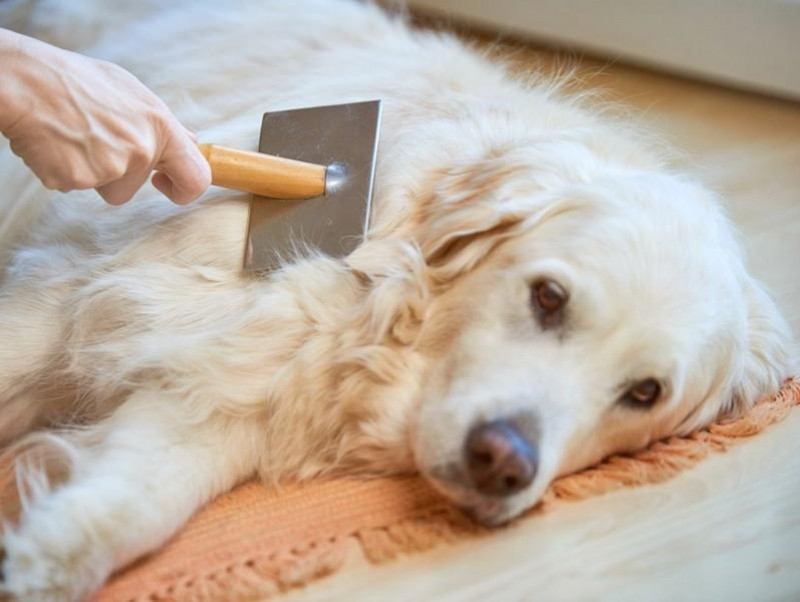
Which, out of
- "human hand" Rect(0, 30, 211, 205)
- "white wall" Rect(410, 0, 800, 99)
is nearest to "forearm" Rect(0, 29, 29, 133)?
"human hand" Rect(0, 30, 211, 205)

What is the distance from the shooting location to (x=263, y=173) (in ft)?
5.28

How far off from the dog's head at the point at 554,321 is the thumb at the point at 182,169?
38cm

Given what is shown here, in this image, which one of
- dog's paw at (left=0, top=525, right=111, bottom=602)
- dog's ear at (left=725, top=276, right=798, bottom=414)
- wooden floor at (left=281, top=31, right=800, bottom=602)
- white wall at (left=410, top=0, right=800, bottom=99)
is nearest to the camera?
dog's paw at (left=0, top=525, right=111, bottom=602)

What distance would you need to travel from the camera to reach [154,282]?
164 cm

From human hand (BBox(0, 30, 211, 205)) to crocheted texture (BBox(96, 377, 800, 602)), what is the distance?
0.57 m

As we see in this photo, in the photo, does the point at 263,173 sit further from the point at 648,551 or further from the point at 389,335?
the point at 648,551

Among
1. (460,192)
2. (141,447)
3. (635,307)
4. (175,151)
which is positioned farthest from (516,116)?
(141,447)

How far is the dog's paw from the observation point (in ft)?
4.23

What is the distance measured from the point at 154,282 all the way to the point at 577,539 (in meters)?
0.83

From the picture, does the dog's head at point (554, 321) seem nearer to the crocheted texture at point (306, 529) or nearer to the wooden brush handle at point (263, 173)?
the crocheted texture at point (306, 529)

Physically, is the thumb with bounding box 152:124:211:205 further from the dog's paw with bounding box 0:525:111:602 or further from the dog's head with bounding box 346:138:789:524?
the dog's paw with bounding box 0:525:111:602

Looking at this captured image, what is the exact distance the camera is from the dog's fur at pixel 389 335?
56.6 inches

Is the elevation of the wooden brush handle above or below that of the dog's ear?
above

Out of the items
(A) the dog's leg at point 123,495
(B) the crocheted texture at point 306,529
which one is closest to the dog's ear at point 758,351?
(B) the crocheted texture at point 306,529
